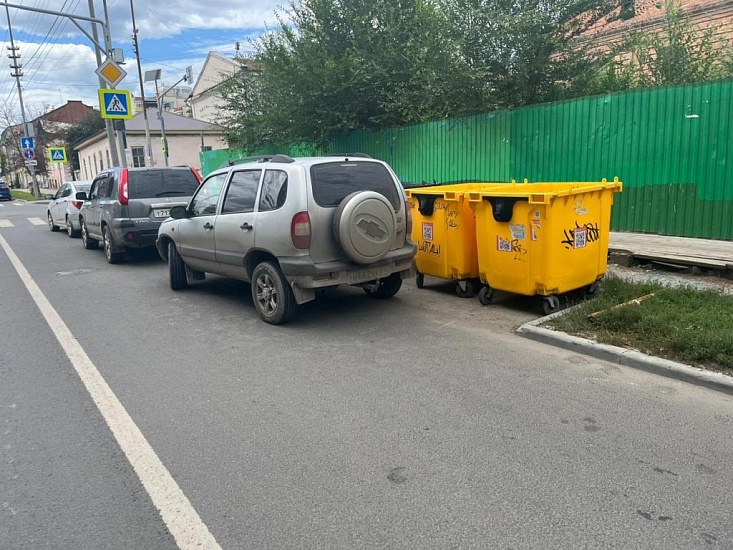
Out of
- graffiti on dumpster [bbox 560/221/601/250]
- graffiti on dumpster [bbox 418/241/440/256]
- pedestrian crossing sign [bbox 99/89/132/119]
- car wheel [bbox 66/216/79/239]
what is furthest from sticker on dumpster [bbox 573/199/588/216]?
pedestrian crossing sign [bbox 99/89/132/119]

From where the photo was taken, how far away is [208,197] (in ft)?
24.8

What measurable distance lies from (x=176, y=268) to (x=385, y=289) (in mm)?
3096

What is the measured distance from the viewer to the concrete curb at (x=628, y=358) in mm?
4348

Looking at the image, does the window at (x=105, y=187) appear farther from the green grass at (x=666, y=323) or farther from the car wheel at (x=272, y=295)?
the green grass at (x=666, y=323)

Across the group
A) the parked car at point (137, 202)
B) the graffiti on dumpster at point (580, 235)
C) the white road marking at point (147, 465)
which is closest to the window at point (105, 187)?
the parked car at point (137, 202)

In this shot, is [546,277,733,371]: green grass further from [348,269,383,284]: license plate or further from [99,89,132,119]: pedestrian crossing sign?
[99,89,132,119]: pedestrian crossing sign

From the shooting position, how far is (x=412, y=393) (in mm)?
4438

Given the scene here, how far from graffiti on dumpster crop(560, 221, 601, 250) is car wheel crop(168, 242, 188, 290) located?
5.17 m

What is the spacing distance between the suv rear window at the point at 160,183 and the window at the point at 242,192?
166 inches

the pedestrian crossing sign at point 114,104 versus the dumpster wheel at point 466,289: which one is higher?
the pedestrian crossing sign at point 114,104

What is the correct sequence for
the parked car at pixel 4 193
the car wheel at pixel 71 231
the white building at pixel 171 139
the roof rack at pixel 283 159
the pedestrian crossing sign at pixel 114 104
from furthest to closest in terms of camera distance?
the parked car at pixel 4 193, the white building at pixel 171 139, the pedestrian crossing sign at pixel 114 104, the car wheel at pixel 71 231, the roof rack at pixel 283 159

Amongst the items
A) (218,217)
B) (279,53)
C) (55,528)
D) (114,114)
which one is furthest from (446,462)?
(114,114)

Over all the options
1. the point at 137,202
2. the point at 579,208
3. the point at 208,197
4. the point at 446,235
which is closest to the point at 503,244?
the point at 579,208

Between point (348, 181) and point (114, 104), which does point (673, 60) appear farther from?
point (114, 104)
